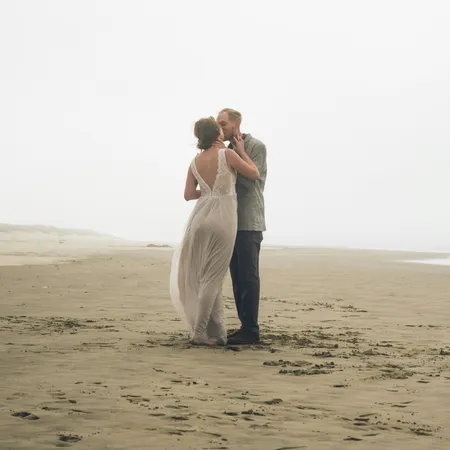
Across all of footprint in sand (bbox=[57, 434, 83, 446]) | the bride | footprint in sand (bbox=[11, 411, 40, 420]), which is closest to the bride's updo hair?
the bride

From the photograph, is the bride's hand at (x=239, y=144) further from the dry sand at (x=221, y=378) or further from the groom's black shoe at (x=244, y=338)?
the dry sand at (x=221, y=378)

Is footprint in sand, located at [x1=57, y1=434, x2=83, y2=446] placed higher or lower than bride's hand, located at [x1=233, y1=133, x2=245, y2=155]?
lower

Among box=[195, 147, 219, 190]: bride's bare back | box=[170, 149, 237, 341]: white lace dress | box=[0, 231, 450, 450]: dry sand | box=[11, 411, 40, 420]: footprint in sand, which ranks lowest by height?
box=[11, 411, 40, 420]: footprint in sand

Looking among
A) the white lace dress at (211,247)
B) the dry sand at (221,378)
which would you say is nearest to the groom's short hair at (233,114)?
the white lace dress at (211,247)

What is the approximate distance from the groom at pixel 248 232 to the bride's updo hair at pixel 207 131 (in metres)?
0.14

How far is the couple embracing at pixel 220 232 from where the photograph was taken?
6992 mm

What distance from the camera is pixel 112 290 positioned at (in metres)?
12.0

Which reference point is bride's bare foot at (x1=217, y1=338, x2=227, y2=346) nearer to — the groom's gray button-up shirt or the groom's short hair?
the groom's gray button-up shirt

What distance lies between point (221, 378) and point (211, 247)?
6.15 ft

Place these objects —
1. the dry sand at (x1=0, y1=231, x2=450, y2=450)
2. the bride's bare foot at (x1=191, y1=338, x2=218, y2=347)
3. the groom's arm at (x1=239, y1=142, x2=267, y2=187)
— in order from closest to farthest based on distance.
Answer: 1. the dry sand at (x1=0, y1=231, x2=450, y2=450)
2. the bride's bare foot at (x1=191, y1=338, x2=218, y2=347)
3. the groom's arm at (x1=239, y1=142, x2=267, y2=187)

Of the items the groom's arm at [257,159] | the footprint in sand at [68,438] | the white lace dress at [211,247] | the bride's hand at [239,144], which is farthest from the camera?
the groom's arm at [257,159]

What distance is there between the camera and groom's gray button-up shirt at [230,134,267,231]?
7.16 metres

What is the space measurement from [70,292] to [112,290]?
0.72 meters

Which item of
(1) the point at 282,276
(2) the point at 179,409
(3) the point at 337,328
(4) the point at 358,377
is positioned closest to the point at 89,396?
(2) the point at 179,409
